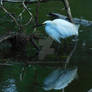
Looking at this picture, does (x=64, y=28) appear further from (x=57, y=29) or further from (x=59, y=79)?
(x=59, y=79)

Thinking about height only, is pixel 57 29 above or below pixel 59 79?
above

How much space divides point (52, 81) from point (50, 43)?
8.12 feet

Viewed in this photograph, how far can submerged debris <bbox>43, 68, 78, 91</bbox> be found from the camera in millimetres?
5660

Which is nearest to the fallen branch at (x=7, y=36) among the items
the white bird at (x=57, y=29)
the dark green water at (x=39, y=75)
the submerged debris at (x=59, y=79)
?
the white bird at (x=57, y=29)

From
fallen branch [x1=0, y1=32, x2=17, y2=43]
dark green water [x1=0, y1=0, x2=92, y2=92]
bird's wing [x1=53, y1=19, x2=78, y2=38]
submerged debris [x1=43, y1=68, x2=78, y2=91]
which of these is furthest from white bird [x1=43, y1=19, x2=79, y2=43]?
submerged debris [x1=43, y1=68, x2=78, y2=91]

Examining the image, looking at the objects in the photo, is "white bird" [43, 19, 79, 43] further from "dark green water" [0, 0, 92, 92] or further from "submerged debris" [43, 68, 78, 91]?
"submerged debris" [43, 68, 78, 91]

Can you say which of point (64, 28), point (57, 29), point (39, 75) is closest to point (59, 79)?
point (39, 75)

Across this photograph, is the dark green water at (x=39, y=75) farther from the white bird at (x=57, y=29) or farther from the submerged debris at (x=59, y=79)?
the white bird at (x=57, y=29)

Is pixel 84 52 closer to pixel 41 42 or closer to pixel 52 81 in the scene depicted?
pixel 41 42

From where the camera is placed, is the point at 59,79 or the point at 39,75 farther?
the point at 39,75

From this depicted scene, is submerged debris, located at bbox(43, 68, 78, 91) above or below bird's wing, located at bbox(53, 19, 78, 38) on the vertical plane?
below

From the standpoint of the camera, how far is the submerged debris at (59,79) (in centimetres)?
566

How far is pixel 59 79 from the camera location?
6.05 meters

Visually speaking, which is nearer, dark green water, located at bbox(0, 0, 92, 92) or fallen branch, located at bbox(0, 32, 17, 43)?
dark green water, located at bbox(0, 0, 92, 92)
